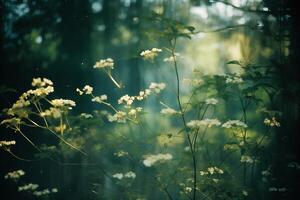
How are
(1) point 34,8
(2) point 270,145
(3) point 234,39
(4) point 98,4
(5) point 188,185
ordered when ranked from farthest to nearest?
(3) point 234,39
(4) point 98,4
(1) point 34,8
(2) point 270,145
(5) point 188,185

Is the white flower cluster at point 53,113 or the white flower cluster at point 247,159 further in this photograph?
the white flower cluster at point 247,159

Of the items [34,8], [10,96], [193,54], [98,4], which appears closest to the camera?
[10,96]

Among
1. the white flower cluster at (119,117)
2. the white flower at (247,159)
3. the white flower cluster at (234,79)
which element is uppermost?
the white flower cluster at (234,79)

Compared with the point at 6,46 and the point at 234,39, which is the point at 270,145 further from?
the point at 6,46

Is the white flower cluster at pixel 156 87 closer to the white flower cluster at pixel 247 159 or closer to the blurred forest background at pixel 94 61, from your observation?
the blurred forest background at pixel 94 61

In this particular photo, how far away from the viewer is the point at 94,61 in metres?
3.83

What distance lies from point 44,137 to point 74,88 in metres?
0.66

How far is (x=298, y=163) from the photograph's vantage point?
2.85 meters

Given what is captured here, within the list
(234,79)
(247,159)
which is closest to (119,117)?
(234,79)

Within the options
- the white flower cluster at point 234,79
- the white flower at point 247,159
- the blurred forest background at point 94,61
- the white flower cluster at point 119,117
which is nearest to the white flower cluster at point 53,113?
the white flower cluster at point 119,117

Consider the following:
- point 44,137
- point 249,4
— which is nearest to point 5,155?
point 44,137

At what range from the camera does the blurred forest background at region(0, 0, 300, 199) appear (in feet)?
9.45

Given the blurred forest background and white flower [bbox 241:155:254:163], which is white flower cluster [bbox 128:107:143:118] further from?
white flower [bbox 241:155:254:163]

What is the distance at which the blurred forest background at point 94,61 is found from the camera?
2879 mm
